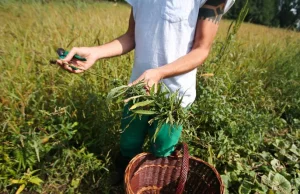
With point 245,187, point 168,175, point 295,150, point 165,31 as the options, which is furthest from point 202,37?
point 295,150

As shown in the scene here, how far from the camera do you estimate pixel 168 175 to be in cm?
175

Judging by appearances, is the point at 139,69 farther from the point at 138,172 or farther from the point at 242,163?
the point at 242,163

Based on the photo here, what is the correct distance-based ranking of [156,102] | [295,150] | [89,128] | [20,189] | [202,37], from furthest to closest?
1. [295,150]
2. [89,128]
3. [20,189]
4. [202,37]
5. [156,102]

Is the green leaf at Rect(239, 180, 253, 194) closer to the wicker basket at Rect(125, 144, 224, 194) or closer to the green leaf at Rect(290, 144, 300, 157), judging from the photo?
the wicker basket at Rect(125, 144, 224, 194)

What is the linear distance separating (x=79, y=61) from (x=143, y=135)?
63cm

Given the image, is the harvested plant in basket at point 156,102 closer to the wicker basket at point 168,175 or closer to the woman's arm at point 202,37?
the woman's arm at point 202,37

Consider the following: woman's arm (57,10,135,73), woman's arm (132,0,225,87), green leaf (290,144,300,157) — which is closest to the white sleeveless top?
woman's arm (132,0,225,87)

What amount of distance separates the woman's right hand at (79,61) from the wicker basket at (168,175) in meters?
0.63

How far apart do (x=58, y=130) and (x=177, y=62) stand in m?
1.02

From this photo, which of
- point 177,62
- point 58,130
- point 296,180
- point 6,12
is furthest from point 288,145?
point 6,12

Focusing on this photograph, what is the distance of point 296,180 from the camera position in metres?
1.85

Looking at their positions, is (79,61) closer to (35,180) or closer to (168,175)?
(35,180)

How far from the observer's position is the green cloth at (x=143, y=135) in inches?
56.0

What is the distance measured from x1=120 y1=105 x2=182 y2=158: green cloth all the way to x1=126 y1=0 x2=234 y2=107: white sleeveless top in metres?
0.21
